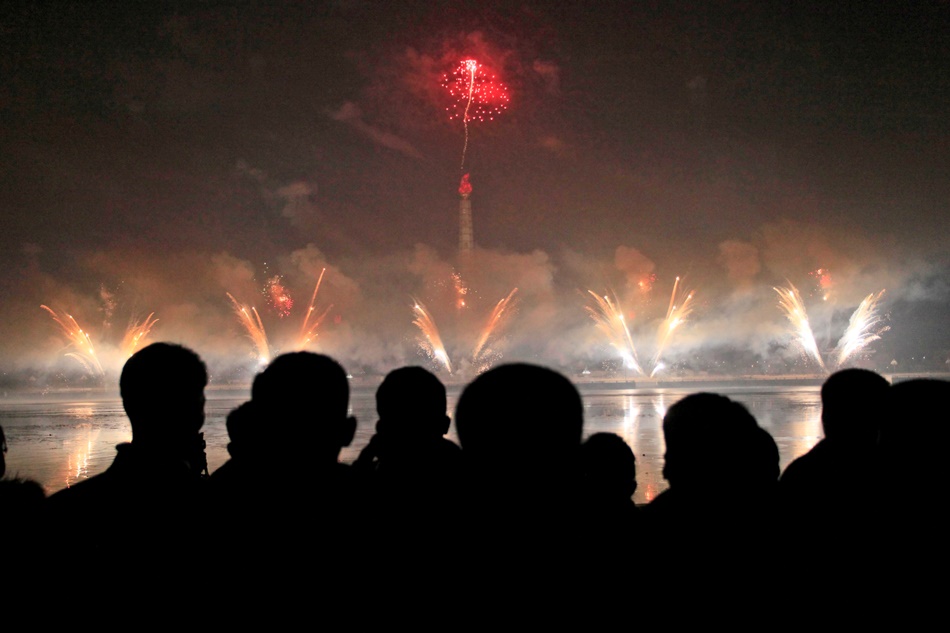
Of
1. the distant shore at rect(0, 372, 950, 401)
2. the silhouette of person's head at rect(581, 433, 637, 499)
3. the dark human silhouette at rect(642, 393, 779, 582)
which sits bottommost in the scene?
the distant shore at rect(0, 372, 950, 401)

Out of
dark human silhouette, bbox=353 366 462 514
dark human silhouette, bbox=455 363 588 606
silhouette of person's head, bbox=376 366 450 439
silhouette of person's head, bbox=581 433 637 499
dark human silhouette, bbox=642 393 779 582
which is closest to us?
dark human silhouette, bbox=455 363 588 606

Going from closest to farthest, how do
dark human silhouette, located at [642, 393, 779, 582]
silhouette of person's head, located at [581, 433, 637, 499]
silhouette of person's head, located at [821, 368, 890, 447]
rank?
dark human silhouette, located at [642, 393, 779, 582]
silhouette of person's head, located at [821, 368, 890, 447]
silhouette of person's head, located at [581, 433, 637, 499]

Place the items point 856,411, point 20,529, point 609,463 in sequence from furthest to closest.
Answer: point 609,463 < point 856,411 < point 20,529

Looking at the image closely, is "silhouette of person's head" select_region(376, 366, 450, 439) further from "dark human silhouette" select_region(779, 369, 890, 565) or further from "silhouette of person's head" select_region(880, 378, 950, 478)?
"silhouette of person's head" select_region(880, 378, 950, 478)

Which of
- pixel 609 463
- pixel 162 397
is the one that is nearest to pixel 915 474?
pixel 609 463

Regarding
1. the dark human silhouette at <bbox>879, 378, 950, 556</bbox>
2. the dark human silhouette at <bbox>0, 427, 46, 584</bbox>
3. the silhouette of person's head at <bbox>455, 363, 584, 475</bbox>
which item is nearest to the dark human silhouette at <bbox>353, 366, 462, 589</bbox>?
the silhouette of person's head at <bbox>455, 363, 584, 475</bbox>

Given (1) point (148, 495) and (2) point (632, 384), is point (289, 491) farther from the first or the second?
(2) point (632, 384)

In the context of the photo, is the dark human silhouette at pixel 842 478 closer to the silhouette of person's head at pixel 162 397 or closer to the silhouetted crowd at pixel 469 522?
the silhouetted crowd at pixel 469 522

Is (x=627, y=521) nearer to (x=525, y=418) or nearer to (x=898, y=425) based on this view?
(x=525, y=418)
